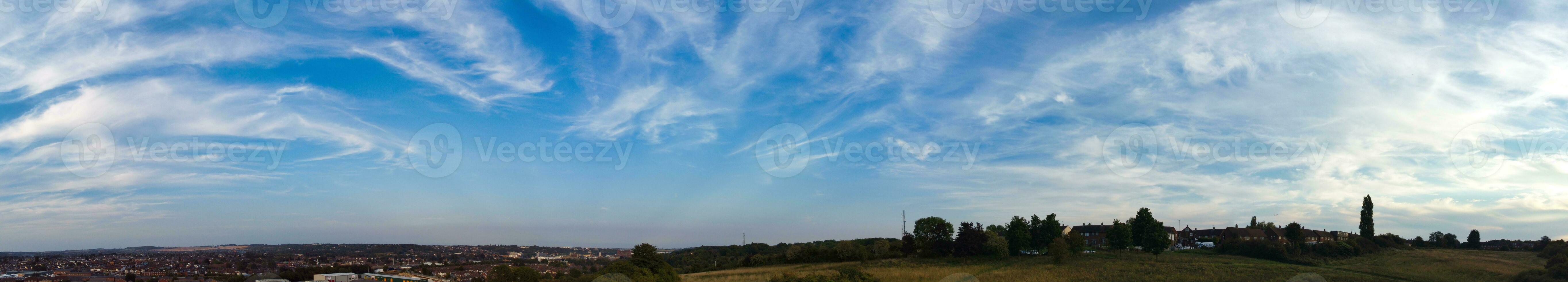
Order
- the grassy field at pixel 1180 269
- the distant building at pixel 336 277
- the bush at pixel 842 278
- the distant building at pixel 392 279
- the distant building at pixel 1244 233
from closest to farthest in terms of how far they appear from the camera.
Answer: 1. the bush at pixel 842 278
2. the grassy field at pixel 1180 269
3. the distant building at pixel 336 277
4. the distant building at pixel 392 279
5. the distant building at pixel 1244 233

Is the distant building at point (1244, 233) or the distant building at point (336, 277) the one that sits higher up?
the distant building at point (1244, 233)

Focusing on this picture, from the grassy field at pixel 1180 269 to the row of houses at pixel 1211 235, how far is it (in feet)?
78.4

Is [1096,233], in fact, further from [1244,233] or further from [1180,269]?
[1180,269]

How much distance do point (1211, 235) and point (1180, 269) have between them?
81149mm

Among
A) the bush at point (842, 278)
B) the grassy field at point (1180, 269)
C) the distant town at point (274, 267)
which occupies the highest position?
the bush at point (842, 278)

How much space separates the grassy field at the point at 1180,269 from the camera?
139ft

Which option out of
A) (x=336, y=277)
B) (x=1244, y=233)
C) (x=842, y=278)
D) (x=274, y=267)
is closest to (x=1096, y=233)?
(x=1244, y=233)

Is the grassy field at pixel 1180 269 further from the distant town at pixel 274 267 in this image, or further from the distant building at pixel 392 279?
the distant building at pixel 392 279

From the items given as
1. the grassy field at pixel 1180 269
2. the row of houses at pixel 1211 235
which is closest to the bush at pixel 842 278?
the grassy field at pixel 1180 269

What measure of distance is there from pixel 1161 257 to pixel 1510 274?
22.1 meters

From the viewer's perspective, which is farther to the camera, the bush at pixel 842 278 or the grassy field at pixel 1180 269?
the grassy field at pixel 1180 269

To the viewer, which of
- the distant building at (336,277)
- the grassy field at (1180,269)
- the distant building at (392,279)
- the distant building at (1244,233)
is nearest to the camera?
the grassy field at (1180,269)

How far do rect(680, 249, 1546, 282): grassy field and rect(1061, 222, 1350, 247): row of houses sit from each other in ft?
78.4

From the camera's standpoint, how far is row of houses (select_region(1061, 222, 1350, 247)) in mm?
92562
